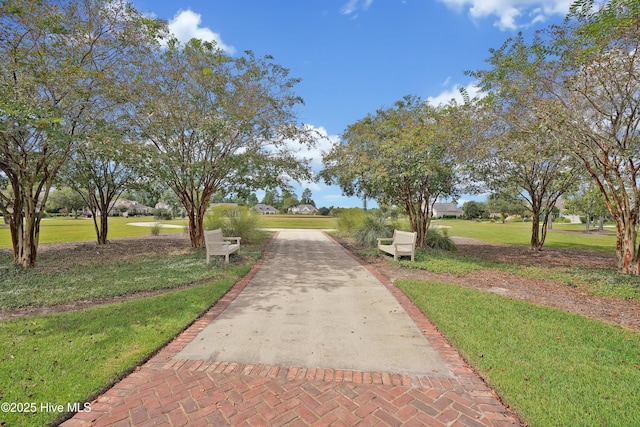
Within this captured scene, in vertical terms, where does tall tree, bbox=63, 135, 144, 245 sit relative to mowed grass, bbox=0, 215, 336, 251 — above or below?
above

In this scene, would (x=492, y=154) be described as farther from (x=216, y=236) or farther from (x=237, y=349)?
(x=237, y=349)

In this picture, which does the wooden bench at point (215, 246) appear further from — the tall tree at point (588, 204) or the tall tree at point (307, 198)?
the tall tree at point (307, 198)

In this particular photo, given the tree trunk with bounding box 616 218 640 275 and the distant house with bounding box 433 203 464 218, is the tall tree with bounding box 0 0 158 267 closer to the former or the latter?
the tree trunk with bounding box 616 218 640 275

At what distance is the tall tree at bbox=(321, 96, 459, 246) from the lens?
9266 mm

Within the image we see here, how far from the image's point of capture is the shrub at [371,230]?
12.3 meters

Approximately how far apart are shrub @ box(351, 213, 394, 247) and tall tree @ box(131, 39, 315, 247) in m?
4.27

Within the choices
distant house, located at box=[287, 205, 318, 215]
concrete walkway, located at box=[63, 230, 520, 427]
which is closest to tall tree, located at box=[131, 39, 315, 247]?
concrete walkway, located at box=[63, 230, 520, 427]

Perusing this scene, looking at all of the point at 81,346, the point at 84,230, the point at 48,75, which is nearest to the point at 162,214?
the point at 84,230

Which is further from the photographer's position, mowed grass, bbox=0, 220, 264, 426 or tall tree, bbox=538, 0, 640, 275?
tall tree, bbox=538, 0, 640, 275

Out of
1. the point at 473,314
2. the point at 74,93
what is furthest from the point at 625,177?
the point at 74,93

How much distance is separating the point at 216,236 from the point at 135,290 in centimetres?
334

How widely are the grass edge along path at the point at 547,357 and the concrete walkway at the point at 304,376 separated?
0.22m

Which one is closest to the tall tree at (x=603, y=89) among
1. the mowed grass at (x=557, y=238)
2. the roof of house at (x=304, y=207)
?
the mowed grass at (x=557, y=238)

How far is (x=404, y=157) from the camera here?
30.7 feet
